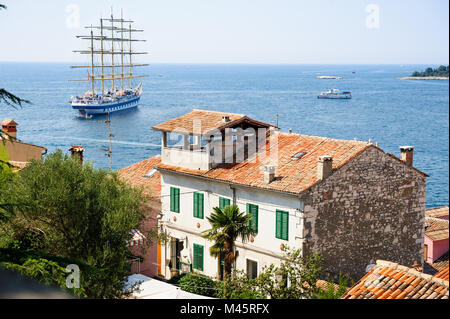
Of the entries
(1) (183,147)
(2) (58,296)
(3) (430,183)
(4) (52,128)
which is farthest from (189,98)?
(2) (58,296)

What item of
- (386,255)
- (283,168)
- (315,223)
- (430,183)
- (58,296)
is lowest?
(430,183)

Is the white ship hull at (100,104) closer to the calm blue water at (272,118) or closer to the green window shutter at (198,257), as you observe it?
the calm blue water at (272,118)

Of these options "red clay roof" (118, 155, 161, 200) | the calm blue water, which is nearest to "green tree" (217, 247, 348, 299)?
"red clay roof" (118, 155, 161, 200)

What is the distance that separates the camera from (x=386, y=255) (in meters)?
25.5

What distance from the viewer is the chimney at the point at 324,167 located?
22547mm

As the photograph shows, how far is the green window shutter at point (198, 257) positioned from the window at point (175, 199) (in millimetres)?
2111

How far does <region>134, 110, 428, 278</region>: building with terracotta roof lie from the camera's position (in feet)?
75.8

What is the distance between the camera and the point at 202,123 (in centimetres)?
2819

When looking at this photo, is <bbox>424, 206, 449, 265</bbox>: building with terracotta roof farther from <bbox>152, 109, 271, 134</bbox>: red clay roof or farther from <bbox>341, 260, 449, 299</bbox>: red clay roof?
<bbox>341, 260, 449, 299</bbox>: red clay roof

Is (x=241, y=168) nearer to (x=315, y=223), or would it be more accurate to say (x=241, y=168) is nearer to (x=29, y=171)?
(x=315, y=223)

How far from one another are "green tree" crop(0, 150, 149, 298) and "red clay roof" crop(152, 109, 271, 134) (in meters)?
8.32

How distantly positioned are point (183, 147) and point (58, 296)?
2575 cm

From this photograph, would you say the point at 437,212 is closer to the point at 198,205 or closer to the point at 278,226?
the point at 198,205

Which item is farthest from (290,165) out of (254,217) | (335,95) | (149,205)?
(335,95)
